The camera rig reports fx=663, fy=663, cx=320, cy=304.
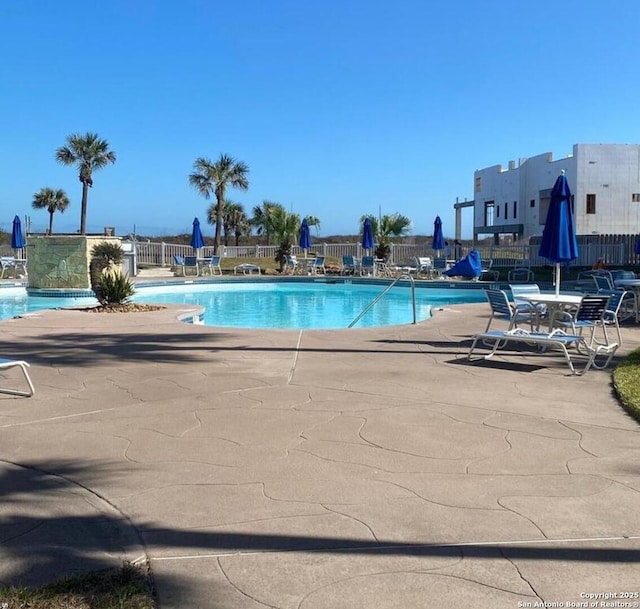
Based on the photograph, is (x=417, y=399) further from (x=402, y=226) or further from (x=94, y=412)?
(x=402, y=226)

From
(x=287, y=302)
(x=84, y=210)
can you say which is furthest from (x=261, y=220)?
(x=287, y=302)

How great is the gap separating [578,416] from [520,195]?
158 feet

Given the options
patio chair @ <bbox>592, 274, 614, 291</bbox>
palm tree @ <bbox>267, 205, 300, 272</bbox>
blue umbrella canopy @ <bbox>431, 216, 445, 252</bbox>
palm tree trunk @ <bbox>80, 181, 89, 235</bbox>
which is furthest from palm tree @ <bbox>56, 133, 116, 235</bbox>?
patio chair @ <bbox>592, 274, 614, 291</bbox>

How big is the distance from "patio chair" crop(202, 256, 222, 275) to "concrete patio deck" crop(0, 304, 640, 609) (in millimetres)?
20753

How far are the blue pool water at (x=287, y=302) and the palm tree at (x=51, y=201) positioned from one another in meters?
32.1

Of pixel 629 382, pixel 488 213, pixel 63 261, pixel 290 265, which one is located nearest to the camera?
pixel 629 382

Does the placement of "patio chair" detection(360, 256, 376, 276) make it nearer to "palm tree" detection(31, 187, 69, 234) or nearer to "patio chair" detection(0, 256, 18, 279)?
"patio chair" detection(0, 256, 18, 279)

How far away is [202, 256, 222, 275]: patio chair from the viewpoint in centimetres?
2792

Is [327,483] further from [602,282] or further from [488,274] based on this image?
[488,274]

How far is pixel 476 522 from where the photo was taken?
3.21 metres

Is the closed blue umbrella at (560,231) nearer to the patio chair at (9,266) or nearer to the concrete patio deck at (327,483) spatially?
the concrete patio deck at (327,483)

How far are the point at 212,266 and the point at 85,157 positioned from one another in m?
20.8

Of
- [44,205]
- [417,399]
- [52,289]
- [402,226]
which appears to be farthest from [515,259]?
[44,205]

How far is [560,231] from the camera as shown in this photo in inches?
365
